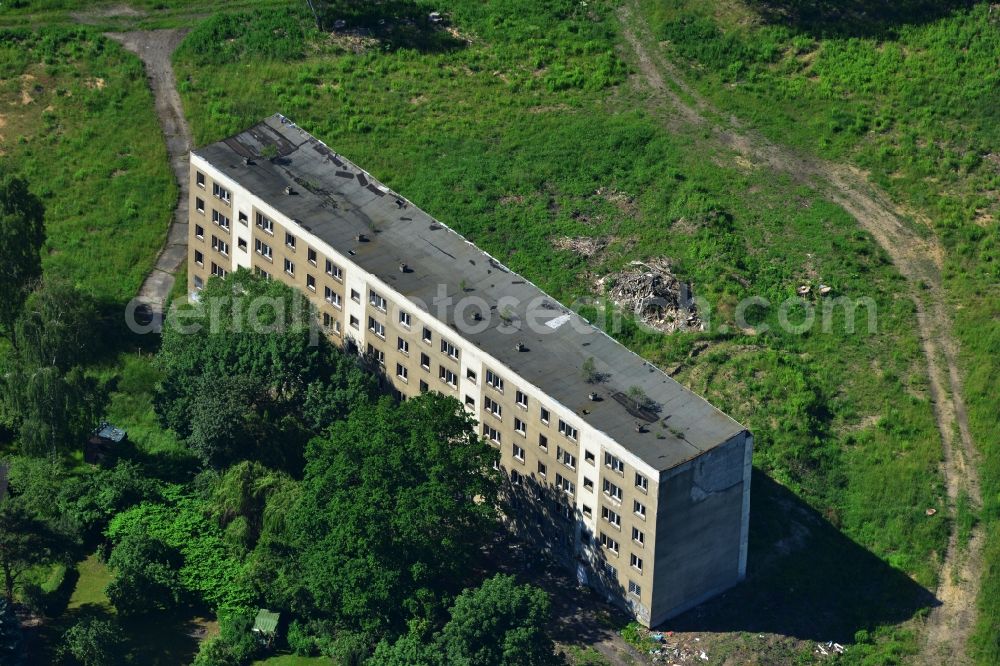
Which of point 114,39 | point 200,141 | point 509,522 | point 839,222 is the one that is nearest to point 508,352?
point 509,522

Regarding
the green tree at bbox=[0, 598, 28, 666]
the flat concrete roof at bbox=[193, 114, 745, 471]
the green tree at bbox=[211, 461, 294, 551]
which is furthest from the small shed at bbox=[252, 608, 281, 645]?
the flat concrete roof at bbox=[193, 114, 745, 471]

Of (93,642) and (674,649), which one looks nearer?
(93,642)

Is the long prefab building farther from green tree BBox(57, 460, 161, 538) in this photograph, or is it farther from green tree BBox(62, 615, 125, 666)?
green tree BBox(62, 615, 125, 666)

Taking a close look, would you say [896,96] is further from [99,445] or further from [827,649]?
[99,445]

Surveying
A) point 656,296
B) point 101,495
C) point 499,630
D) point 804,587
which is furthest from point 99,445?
point 804,587

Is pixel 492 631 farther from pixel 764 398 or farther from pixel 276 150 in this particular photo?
pixel 276 150

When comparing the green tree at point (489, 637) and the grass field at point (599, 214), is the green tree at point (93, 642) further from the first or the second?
the green tree at point (489, 637)
